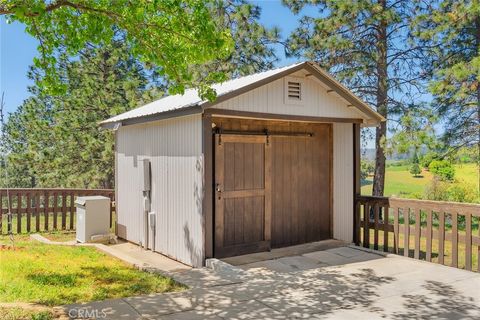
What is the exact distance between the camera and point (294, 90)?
7.08 m

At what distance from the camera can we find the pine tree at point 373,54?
12383 mm

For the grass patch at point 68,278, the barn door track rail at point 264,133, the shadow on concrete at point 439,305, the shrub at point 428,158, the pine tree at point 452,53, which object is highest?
the pine tree at point 452,53

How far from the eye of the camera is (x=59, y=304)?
4340 millimetres

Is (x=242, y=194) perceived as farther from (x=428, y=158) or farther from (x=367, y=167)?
(x=367, y=167)

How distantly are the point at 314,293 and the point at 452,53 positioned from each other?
33.0 feet

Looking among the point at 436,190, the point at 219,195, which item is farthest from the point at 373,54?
the point at 219,195

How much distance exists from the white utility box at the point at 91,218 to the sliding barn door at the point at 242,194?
10.3 feet

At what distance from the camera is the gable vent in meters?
7.02

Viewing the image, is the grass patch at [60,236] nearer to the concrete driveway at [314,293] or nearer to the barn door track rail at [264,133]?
the concrete driveway at [314,293]

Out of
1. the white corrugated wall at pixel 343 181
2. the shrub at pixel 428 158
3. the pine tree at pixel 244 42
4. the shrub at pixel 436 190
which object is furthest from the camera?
the pine tree at pixel 244 42

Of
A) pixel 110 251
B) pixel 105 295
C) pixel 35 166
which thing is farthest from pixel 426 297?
pixel 35 166

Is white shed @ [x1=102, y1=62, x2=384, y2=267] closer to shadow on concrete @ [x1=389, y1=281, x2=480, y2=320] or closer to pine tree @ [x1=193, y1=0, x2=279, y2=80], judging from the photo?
shadow on concrete @ [x1=389, y1=281, x2=480, y2=320]

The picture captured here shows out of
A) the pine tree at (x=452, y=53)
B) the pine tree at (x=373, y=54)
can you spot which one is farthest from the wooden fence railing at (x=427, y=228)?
the pine tree at (x=373, y=54)

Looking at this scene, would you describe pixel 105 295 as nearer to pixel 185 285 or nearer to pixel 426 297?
pixel 185 285
